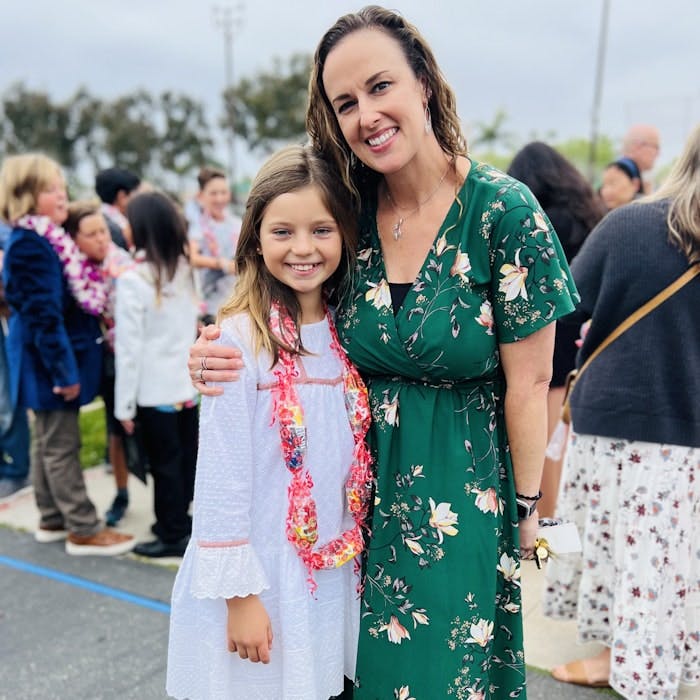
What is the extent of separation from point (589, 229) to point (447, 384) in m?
2.50

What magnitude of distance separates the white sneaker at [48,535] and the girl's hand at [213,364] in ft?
10.2

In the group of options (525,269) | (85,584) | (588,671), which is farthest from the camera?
(85,584)

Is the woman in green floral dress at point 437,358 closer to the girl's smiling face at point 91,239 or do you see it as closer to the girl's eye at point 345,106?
the girl's eye at point 345,106

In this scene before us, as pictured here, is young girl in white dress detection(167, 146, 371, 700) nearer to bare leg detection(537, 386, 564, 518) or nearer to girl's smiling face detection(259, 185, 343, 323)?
girl's smiling face detection(259, 185, 343, 323)

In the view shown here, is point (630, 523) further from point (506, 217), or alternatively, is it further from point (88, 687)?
point (88, 687)

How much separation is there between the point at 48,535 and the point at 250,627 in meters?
3.11

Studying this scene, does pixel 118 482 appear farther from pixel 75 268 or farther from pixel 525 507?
pixel 525 507

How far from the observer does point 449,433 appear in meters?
1.70

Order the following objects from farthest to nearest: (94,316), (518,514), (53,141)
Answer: (53,141) → (94,316) → (518,514)

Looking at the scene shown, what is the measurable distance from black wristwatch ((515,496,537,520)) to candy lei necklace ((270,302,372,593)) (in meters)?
0.38

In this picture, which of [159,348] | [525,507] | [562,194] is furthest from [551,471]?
[525,507]

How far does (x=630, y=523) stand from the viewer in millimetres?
2623

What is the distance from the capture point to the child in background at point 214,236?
6.24m

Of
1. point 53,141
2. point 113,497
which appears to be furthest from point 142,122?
point 113,497
